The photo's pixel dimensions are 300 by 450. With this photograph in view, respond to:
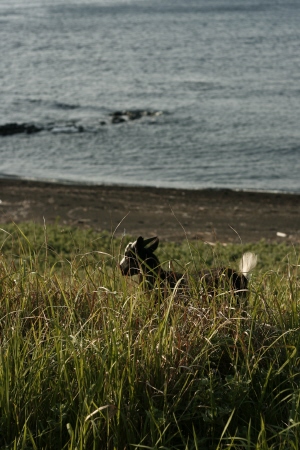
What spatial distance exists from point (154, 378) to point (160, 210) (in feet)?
47.7

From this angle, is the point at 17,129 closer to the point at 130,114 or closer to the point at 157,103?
the point at 130,114

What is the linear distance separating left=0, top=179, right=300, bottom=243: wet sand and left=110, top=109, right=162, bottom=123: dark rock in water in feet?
36.1

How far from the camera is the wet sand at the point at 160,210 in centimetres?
1616

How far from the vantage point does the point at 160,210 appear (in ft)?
59.7

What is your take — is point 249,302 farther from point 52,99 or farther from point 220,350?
point 52,99

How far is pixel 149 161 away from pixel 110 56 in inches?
1107

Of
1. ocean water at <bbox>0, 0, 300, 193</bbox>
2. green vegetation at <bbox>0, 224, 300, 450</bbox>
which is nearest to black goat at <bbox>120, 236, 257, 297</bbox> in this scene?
green vegetation at <bbox>0, 224, 300, 450</bbox>

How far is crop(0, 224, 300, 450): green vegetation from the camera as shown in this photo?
3410 mm

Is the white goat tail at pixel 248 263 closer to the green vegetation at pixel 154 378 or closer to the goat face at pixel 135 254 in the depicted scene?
the green vegetation at pixel 154 378

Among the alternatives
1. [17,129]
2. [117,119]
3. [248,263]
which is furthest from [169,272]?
[117,119]

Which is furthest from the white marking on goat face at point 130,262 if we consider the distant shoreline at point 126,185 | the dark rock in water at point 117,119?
the dark rock in water at point 117,119

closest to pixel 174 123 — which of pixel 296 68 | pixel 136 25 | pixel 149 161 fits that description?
pixel 149 161

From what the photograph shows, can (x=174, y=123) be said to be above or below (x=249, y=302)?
below

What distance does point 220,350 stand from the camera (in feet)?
13.1
